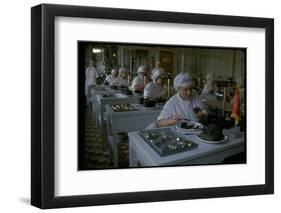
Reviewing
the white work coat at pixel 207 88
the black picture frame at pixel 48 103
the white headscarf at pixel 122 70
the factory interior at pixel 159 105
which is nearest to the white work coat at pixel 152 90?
the factory interior at pixel 159 105

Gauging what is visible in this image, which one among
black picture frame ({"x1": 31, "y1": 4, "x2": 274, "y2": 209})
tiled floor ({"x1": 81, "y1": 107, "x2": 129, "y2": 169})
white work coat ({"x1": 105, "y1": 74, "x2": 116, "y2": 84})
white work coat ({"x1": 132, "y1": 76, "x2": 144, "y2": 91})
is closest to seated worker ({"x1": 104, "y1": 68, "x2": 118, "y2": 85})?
white work coat ({"x1": 105, "y1": 74, "x2": 116, "y2": 84})

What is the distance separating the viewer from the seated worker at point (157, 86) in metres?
3.40

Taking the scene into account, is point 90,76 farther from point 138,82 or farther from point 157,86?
point 157,86

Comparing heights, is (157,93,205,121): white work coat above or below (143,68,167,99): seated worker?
below

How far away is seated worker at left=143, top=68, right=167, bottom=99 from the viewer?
3.40 metres

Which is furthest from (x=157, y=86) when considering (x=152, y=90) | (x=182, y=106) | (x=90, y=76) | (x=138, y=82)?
(x=90, y=76)

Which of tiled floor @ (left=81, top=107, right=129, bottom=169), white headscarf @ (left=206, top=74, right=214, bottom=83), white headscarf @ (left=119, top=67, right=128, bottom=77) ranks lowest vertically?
tiled floor @ (left=81, top=107, right=129, bottom=169)

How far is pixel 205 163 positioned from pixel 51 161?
1183mm

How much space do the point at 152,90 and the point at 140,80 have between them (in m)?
0.12

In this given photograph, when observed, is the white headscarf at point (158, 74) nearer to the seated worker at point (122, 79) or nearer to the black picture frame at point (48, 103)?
the seated worker at point (122, 79)

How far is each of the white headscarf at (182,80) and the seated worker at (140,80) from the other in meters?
0.25

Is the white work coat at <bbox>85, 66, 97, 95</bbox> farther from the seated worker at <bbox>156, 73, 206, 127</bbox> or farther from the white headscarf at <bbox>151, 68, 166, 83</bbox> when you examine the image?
the seated worker at <bbox>156, 73, 206, 127</bbox>

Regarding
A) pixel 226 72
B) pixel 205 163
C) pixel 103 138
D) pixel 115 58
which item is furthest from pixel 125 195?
pixel 226 72

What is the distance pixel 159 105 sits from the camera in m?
3.43
